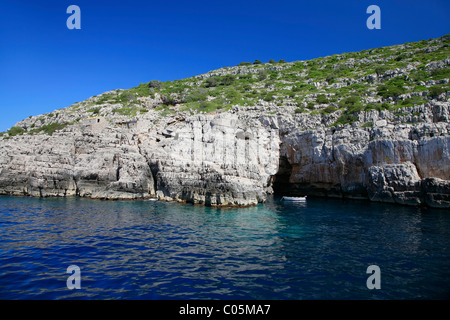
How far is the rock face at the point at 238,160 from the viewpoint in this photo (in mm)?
30406

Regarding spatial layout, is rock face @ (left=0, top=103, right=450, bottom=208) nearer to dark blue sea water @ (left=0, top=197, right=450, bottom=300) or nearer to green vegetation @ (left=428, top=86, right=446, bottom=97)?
green vegetation @ (left=428, top=86, right=446, bottom=97)

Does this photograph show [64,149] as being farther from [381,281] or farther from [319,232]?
[381,281]

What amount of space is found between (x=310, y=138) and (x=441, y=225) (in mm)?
21536

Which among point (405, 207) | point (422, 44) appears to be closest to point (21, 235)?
point (405, 207)

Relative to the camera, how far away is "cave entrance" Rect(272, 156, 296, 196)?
43.7 meters

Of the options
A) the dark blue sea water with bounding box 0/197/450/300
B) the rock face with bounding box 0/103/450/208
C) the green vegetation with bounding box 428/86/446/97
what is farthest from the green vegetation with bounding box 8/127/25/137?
the green vegetation with bounding box 428/86/446/97

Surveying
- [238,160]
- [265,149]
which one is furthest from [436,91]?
[238,160]

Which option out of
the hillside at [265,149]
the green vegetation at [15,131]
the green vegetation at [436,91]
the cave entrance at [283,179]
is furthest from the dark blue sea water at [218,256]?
the green vegetation at [15,131]

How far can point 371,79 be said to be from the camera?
5334 cm

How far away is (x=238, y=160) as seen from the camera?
36.0 m

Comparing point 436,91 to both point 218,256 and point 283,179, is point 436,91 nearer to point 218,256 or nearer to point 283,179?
point 283,179

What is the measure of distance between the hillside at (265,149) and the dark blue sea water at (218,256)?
8.80 m

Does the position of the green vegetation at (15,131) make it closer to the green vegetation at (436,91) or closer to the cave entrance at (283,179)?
the cave entrance at (283,179)

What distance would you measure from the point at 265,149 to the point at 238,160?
6305 millimetres
